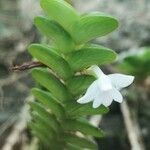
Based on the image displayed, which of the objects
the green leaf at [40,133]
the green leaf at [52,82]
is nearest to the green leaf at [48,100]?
the green leaf at [52,82]

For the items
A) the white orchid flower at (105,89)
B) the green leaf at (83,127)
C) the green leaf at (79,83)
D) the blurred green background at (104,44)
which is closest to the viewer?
the white orchid flower at (105,89)

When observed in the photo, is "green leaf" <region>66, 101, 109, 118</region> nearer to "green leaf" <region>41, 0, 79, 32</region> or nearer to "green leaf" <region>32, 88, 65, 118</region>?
"green leaf" <region>32, 88, 65, 118</region>

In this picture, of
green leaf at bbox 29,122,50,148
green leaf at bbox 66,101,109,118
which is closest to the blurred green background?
green leaf at bbox 29,122,50,148

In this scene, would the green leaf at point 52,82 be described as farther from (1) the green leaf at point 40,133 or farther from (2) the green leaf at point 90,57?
(1) the green leaf at point 40,133

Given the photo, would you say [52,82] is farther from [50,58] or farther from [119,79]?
[119,79]

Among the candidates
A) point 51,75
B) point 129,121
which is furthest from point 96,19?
point 129,121

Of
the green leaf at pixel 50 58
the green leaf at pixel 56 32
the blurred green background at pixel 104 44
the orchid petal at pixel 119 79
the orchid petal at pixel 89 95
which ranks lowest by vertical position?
the orchid petal at pixel 89 95
